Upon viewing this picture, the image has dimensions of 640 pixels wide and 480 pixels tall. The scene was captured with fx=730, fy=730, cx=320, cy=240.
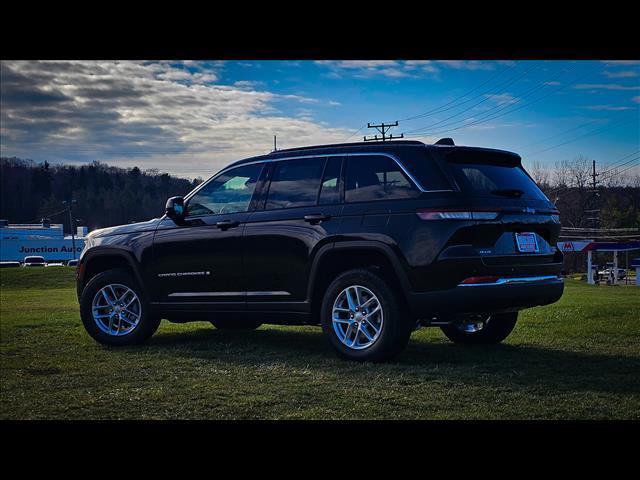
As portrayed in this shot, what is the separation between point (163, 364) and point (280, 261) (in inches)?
60.1

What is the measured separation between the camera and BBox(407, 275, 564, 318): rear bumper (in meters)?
6.29

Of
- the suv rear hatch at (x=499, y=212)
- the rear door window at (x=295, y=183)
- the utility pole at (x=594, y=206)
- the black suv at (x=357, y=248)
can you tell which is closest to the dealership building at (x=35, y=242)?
the utility pole at (x=594, y=206)

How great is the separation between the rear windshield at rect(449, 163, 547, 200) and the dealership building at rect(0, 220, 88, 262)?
3492 inches

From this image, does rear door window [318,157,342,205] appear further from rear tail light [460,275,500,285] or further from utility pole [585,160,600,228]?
utility pole [585,160,600,228]

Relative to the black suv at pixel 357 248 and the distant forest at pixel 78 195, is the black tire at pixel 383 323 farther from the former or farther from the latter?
the distant forest at pixel 78 195

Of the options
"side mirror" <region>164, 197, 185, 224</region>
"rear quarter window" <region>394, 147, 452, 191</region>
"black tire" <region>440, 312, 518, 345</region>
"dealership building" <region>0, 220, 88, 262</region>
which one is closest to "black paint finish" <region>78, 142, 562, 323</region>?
"rear quarter window" <region>394, 147, 452, 191</region>

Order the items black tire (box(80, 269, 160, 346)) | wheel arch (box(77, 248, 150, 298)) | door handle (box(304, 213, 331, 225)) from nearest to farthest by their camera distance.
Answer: door handle (box(304, 213, 331, 225)) < black tire (box(80, 269, 160, 346)) < wheel arch (box(77, 248, 150, 298))

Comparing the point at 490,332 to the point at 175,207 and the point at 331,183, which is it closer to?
the point at 331,183

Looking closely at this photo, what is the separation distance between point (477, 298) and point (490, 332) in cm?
191

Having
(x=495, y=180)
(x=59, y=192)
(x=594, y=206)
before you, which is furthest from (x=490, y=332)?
(x=59, y=192)

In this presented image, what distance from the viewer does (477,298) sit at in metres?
6.30

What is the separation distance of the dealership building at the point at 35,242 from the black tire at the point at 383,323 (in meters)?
88.4

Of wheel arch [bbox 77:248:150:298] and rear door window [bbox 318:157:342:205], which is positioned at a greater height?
rear door window [bbox 318:157:342:205]
